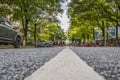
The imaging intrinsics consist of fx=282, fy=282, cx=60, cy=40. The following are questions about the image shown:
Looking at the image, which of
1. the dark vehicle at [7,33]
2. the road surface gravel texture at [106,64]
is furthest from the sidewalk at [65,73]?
the dark vehicle at [7,33]

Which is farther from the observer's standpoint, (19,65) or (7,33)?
(7,33)

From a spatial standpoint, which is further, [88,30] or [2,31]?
[88,30]

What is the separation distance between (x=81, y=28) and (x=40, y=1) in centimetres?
2438

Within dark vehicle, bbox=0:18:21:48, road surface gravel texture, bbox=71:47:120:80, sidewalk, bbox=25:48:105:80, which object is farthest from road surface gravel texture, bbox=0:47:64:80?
dark vehicle, bbox=0:18:21:48

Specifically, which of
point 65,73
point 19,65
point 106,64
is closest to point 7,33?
point 19,65

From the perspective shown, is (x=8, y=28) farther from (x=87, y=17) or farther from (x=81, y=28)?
(x=81, y=28)

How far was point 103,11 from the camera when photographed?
42.4 metres

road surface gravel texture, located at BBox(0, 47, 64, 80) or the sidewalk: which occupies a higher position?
the sidewalk

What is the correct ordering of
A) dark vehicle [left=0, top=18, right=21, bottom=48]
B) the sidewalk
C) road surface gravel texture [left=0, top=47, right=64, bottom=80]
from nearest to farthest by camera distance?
1. the sidewalk
2. road surface gravel texture [left=0, top=47, right=64, bottom=80]
3. dark vehicle [left=0, top=18, right=21, bottom=48]

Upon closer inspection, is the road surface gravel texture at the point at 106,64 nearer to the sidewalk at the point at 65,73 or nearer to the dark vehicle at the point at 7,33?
the sidewalk at the point at 65,73

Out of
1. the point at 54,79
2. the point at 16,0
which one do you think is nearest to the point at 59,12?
the point at 16,0

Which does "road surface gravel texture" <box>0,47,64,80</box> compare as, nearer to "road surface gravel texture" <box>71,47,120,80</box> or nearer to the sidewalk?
the sidewalk

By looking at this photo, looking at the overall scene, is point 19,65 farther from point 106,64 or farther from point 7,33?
point 7,33

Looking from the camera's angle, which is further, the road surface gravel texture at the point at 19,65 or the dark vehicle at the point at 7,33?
the dark vehicle at the point at 7,33
